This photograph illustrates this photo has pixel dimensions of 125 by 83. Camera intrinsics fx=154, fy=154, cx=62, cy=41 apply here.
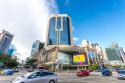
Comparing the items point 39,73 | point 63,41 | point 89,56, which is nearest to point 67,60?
point 89,56

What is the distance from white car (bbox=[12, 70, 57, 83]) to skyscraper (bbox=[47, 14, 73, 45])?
144048mm

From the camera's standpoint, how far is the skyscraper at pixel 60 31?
161875 millimetres

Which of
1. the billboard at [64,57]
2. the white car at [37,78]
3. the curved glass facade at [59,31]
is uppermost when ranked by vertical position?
the curved glass facade at [59,31]

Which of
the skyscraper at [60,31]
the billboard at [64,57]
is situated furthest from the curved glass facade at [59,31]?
the billboard at [64,57]

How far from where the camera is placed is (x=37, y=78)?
49.4ft

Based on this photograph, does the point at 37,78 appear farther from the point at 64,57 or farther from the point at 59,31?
the point at 59,31

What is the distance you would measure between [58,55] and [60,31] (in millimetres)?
43928

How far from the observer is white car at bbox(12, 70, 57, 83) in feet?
46.8

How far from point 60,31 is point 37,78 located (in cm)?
14800

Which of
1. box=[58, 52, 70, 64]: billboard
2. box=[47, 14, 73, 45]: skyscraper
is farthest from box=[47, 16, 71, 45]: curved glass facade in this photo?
box=[58, 52, 70, 64]: billboard

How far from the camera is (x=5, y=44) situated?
19612 cm

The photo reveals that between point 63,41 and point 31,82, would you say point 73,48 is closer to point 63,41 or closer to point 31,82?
point 63,41

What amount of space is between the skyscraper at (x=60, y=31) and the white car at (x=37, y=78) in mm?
→ 144048

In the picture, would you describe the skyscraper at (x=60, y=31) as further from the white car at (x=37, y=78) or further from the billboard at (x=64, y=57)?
the white car at (x=37, y=78)
